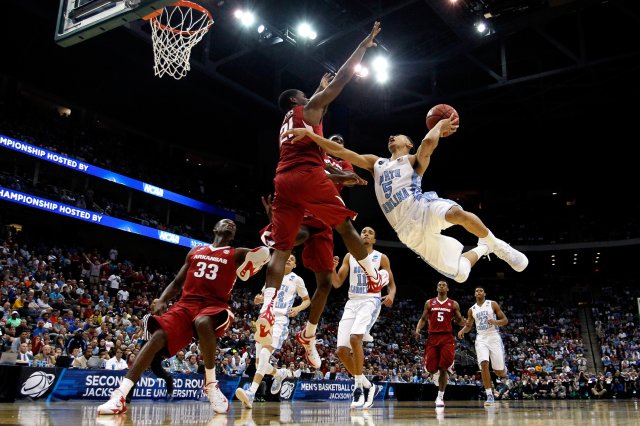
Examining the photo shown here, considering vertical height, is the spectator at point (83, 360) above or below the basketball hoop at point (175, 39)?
below

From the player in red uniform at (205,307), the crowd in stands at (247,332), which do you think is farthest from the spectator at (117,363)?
the player in red uniform at (205,307)

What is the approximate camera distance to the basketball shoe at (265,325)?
4.71m

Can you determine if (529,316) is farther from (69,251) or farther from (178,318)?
(178,318)

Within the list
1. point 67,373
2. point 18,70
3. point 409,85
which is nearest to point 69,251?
point 18,70

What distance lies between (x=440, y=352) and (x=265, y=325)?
5779mm

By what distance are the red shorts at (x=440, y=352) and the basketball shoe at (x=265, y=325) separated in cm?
562

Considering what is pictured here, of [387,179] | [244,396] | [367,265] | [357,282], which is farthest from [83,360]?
[387,179]

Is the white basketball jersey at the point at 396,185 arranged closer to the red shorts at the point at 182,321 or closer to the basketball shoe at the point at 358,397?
the red shorts at the point at 182,321

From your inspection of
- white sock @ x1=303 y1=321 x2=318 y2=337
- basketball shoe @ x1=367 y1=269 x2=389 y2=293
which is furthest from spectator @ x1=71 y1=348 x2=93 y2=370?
white sock @ x1=303 y1=321 x2=318 y2=337

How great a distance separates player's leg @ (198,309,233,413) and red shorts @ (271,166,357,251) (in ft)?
2.70

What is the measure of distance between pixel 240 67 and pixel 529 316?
62.7 feet

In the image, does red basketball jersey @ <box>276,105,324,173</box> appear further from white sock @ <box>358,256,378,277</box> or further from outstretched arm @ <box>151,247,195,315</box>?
outstretched arm @ <box>151,247,195,315</box>

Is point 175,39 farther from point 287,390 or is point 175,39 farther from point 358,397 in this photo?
point 358,397

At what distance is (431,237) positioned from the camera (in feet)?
17.4
